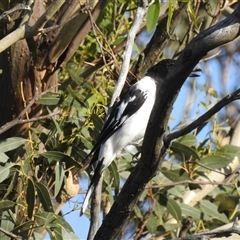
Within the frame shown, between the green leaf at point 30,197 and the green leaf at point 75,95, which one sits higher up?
the green leaf at point 75,95

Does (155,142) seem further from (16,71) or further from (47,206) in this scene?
(16,71)

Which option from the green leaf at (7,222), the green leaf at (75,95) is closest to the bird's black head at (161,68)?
the green leaf at (75,95)

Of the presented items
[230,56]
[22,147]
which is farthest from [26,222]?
[230,56]

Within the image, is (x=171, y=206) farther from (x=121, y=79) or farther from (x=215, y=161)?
(x=121, y=79)

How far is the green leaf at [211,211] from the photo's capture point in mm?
3686

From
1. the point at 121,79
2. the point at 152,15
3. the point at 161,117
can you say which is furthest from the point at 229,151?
the point at 161,117

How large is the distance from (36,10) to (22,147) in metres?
0.57

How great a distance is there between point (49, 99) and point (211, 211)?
3.64 feet

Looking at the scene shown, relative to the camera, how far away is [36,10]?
10.6 ft

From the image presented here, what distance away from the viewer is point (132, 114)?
11.5ft

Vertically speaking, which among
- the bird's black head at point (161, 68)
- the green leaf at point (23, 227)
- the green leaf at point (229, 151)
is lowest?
the green leaf at point (23, 227)

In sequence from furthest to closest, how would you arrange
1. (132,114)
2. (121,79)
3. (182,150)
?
(132,114) < (182,150) < (121,79)

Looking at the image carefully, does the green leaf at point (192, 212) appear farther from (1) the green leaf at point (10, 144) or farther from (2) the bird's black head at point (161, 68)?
(1) the green leaf at point (10, 144)

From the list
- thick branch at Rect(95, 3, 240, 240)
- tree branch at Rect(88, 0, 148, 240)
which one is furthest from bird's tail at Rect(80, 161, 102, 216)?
thick branch at Rect(95, 3, 240, 240)
